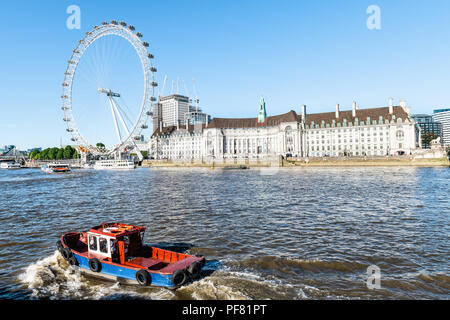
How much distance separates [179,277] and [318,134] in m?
154

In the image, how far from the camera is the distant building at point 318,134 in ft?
458

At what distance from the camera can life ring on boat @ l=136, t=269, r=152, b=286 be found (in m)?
14.2

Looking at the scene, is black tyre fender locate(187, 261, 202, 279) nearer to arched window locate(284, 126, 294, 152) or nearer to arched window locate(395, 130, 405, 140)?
arched window locate(395, 130, 405, 140)

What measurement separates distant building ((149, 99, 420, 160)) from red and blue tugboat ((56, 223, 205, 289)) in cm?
13488

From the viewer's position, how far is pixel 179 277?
14016 mm

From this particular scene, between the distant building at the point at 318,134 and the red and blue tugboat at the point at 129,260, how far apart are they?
443 feet

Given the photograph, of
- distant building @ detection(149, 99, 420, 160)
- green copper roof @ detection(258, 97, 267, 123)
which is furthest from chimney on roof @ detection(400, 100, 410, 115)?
green copper roof @ detection(258, 97, 267, 123)

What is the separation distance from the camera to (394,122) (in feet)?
456

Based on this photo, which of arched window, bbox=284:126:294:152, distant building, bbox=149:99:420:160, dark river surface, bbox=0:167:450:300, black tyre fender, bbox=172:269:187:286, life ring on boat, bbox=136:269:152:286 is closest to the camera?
black tyre fender, bbox=172:269:187:286

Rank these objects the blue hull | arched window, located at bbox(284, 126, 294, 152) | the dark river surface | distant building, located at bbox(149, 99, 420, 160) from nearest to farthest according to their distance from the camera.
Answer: the blue hull
the dark river surface
distant building, located at bbox(149, 99, 420, 160)
arched window, located at bbox(284, 126, 294, 152)

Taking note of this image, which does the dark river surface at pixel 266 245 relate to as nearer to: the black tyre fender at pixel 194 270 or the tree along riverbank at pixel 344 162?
the black tyre fender at pixel 194 270

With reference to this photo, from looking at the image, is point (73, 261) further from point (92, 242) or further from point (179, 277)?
point (179, 277)

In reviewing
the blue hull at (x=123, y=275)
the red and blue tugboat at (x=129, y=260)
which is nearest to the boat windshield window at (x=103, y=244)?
the red and blue tugboat at (x=129, y=260)

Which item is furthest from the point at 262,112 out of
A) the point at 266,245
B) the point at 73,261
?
the point at 73,261
